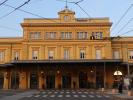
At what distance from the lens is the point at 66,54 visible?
6475 centimetres

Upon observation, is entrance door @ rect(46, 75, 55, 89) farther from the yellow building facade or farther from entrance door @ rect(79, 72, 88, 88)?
entrance door @ rect(79, 72, 88, 88)

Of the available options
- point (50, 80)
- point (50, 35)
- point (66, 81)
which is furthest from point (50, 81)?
point (50, 35)

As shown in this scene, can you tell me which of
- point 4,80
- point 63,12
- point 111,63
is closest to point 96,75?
point 111,63

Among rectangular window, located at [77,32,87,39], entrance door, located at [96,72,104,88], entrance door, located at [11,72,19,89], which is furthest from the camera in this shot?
rectangular window, located at [77,32,87,39]

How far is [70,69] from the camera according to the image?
208 feet

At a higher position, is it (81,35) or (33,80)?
(81,35)

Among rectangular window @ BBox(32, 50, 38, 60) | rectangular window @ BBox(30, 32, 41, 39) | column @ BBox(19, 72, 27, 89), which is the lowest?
column @ BBox(19, 72, 27, 89)

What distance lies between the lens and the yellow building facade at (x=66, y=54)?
2468 inches

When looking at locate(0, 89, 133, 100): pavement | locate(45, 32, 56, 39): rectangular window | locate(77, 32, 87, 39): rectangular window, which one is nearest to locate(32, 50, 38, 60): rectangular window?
locate(45, 32, 56, 39): rectangular window

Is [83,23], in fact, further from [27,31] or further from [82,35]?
[27,31]

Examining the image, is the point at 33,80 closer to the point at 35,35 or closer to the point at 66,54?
the point at 66,54

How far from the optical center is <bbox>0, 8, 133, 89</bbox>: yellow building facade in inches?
2468

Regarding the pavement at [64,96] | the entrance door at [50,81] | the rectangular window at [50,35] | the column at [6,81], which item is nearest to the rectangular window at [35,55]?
the rectangular window at [50,35]

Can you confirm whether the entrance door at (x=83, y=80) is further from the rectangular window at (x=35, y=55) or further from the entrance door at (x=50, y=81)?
the rectangular window at (x=35, y=55)
